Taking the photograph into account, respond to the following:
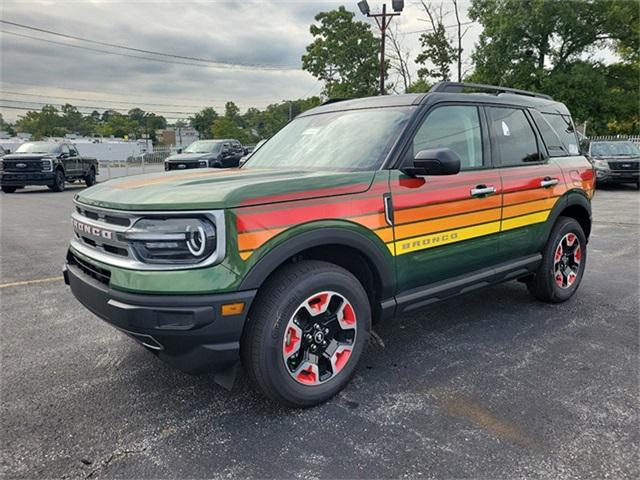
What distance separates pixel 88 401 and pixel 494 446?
227cm

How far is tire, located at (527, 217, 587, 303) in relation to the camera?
166 inches

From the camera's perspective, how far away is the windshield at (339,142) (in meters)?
3.06

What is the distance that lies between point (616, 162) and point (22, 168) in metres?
19.4

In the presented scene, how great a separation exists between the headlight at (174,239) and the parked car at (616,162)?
1571 cm

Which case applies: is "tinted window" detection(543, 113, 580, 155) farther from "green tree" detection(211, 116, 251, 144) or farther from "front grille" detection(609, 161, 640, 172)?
"green tree" detection(211, 116, 251, 144)

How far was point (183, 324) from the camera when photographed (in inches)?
87.4

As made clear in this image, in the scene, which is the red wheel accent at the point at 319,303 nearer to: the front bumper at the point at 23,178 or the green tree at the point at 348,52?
the front bumper at the point at 23,178

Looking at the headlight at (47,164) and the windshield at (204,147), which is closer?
the headlight at (47,164)

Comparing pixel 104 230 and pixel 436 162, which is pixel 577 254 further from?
pixel 104 230

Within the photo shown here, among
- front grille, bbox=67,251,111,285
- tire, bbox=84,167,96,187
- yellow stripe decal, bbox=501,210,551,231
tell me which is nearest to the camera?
front grille, bbox=67,251,111,285

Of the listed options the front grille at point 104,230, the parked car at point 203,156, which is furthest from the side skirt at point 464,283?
the parked car at point 203,156

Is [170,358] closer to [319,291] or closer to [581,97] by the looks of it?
[319,291]

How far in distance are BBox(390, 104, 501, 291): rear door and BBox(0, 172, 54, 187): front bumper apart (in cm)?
1591

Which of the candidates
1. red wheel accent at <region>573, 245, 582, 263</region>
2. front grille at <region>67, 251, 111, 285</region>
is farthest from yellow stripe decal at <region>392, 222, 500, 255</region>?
front grille at <region>67, 251, 111, 285</region>
